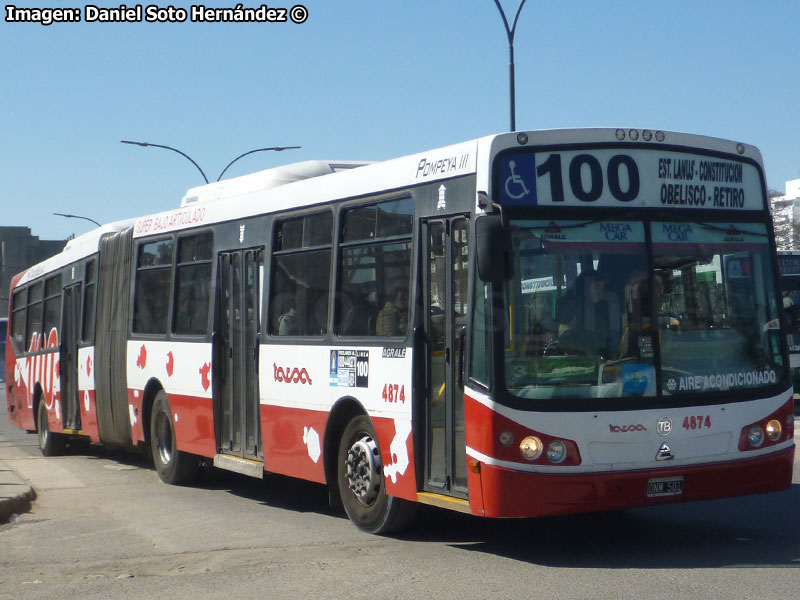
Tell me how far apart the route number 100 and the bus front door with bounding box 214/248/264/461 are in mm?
3998

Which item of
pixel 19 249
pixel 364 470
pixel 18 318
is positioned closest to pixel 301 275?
pixel 364 470

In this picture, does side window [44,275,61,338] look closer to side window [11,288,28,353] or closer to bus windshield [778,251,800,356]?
side window [11,288,28,353]

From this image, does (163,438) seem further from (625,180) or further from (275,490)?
(625,180)

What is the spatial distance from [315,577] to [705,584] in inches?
94.3

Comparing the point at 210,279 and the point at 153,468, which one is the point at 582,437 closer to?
the point at 210,279

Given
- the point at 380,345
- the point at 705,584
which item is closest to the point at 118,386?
the point at 380,345

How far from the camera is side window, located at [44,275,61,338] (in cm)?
1752

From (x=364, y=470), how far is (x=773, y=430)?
10.1 ft

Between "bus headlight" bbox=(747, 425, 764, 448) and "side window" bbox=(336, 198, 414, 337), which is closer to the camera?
"bus headlight" bbox=(747, 425, 764, 448)

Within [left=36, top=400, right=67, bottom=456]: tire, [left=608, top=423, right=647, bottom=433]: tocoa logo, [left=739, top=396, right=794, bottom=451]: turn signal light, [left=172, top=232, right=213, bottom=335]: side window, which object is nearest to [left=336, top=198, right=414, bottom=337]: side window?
[left=608, top=423, right=647, bottom=433]: tocoa logo

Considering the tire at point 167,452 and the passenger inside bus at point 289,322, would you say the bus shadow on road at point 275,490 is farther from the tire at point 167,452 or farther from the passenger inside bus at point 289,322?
the passenger inside bus at point 289,322

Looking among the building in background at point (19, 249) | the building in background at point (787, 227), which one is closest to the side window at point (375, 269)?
the building in background at point (787, 227)

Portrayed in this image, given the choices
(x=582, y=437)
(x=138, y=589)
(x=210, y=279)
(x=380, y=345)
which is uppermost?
(x=210, y=279)

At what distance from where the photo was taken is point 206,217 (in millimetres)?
12234
